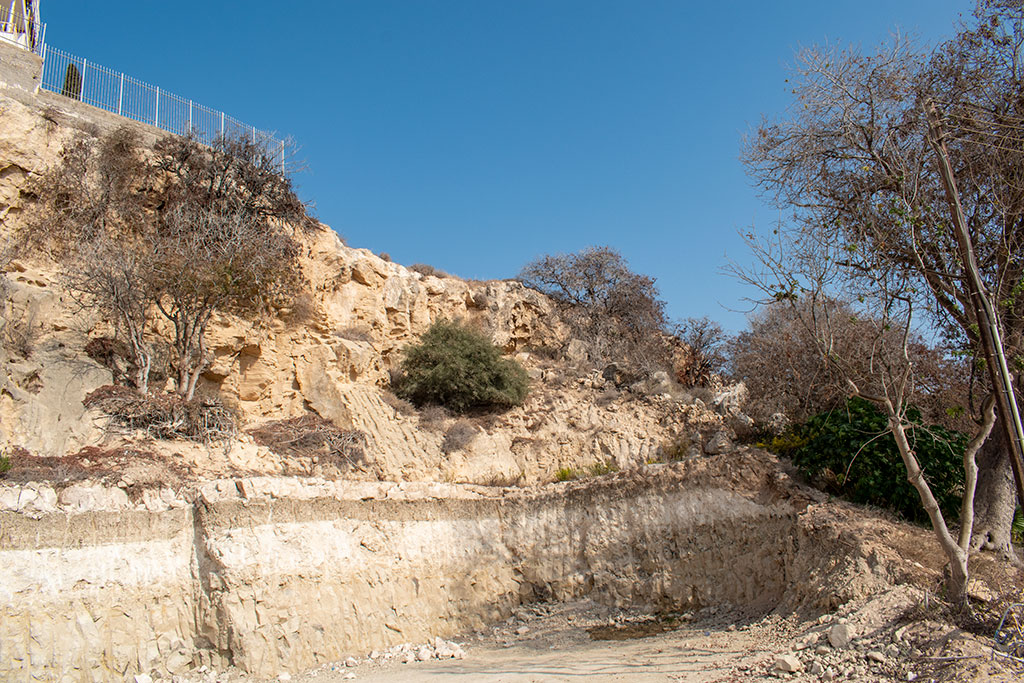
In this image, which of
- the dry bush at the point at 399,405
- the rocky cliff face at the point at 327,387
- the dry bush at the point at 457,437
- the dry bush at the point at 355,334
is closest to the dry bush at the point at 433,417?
the rocky cliff face at the point at 327,387

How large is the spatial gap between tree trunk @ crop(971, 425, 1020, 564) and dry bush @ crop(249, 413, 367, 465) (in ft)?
38.2

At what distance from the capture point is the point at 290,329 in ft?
59.7

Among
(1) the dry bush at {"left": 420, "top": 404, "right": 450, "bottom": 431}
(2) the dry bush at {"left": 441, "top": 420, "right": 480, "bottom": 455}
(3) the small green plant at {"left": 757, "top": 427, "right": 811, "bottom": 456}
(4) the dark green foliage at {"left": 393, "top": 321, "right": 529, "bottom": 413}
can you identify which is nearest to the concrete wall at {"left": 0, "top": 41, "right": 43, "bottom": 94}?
(4) the dark green foliage at {"left": 393, "top": 321, "right": 529, "bottom": 413}

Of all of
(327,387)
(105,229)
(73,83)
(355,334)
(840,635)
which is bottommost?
(840,635)

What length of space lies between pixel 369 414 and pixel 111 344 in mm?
5980

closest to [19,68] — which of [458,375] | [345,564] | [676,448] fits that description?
[458,375]

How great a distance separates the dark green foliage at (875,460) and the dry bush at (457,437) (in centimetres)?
850

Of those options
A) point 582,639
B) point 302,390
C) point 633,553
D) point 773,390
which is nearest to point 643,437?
point 773,390

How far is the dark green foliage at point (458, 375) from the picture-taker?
1961 centimetres

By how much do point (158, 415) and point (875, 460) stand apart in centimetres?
1292

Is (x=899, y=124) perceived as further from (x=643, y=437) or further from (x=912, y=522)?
(x=643, y=437)

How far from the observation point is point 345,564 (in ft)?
38.8

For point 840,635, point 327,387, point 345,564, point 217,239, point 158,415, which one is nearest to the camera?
point 840,635

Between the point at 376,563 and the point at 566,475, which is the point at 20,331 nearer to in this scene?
the point at 376,563
